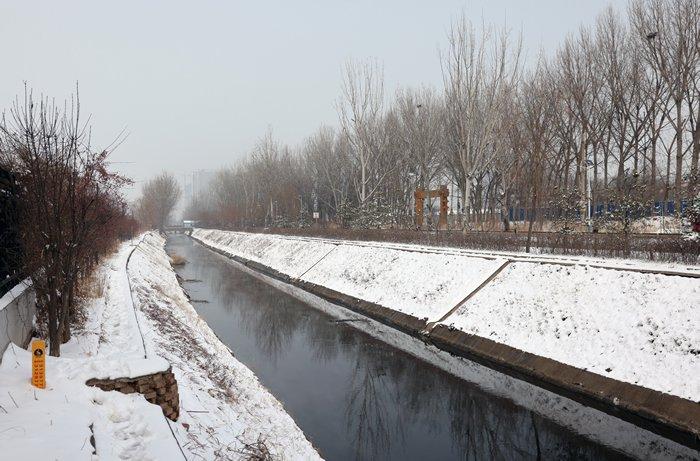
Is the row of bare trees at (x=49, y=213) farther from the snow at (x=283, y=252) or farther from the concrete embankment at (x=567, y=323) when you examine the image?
the snow at (x=283, y=252)

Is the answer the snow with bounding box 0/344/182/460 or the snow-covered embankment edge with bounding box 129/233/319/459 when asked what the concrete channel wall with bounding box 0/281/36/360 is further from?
the snow-covered embankment edge with bounding box 129/233/319/459

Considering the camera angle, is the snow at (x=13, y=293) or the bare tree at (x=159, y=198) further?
the bare tree at (x=159, y=198)

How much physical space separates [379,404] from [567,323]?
5442mm

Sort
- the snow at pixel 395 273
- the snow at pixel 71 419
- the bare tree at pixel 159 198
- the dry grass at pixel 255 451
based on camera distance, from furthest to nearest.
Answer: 1. the bare tree at pixel 159 198
2. the snow at pixel 395 273
3. the dry grass at pixel 255 451
4. the snow at pixel 71 419

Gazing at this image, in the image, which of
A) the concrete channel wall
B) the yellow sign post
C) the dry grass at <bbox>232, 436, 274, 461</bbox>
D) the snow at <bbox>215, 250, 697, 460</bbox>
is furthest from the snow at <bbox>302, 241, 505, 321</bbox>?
the yellow sign post

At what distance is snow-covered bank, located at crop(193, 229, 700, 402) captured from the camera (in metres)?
9.77

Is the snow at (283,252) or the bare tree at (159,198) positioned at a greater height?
the bare tree at (159,198)

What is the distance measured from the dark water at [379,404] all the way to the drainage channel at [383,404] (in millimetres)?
20

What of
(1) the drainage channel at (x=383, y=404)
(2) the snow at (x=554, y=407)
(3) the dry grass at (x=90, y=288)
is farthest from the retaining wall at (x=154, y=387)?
(2) the snow at (x=554, y=407)

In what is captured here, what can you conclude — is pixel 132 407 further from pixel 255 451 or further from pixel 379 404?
pixel 379 404

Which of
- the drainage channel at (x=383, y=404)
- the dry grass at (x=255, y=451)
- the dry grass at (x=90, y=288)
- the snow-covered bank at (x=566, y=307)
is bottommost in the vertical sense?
the drainage channel at (x=383, y=404)

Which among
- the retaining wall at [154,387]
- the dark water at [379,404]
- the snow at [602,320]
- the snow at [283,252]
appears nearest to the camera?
the retaining wall at [154,387]

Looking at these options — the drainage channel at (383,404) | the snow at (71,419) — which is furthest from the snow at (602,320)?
the snow at (71,419)

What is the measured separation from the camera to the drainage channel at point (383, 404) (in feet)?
28.7
